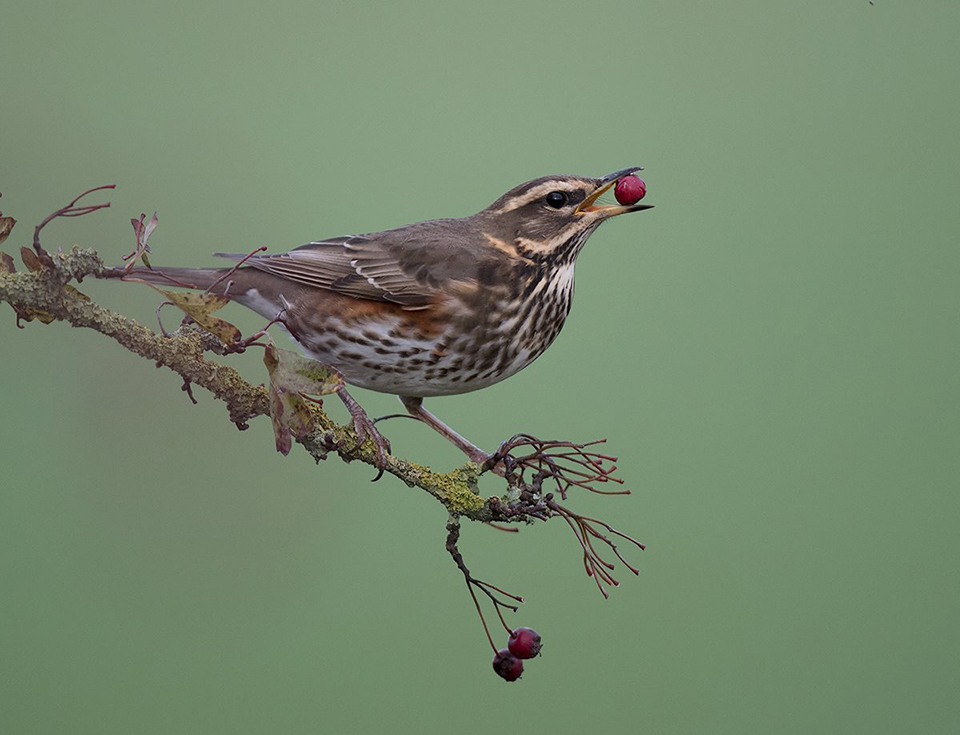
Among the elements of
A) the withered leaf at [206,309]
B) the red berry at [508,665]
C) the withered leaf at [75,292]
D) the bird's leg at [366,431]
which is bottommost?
the red berry at [508,665]

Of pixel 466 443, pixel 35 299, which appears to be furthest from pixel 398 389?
pixel 35 299

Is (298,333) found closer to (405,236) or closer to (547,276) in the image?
(405,236)

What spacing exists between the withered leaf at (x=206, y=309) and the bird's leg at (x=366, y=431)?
0.26 m

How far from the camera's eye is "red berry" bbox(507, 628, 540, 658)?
Answer: 115 inches

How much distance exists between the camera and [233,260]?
3.42m

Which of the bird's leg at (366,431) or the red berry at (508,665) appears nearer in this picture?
the bird's leg at (366,431)

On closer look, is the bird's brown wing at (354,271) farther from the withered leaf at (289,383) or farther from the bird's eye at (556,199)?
the withered leaf at (289,383)

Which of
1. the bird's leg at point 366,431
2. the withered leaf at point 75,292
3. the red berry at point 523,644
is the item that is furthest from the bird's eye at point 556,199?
the withered leaf at point 75,292

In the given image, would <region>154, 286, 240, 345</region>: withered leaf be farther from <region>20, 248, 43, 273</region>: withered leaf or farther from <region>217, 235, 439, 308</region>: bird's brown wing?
<region>217, 235, 439, 308</region>: bird's brown wing

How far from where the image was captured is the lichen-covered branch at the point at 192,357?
2143 mm

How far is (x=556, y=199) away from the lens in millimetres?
3732

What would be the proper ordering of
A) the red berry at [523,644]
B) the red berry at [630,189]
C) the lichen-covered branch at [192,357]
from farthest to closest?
1. the red berry at [630,189]
2. the red berry at [523,644]
3. the lichen-covered branch at [192,357]

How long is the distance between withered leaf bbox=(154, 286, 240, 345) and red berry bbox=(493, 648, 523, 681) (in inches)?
47.8

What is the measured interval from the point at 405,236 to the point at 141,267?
1647 millimetres
